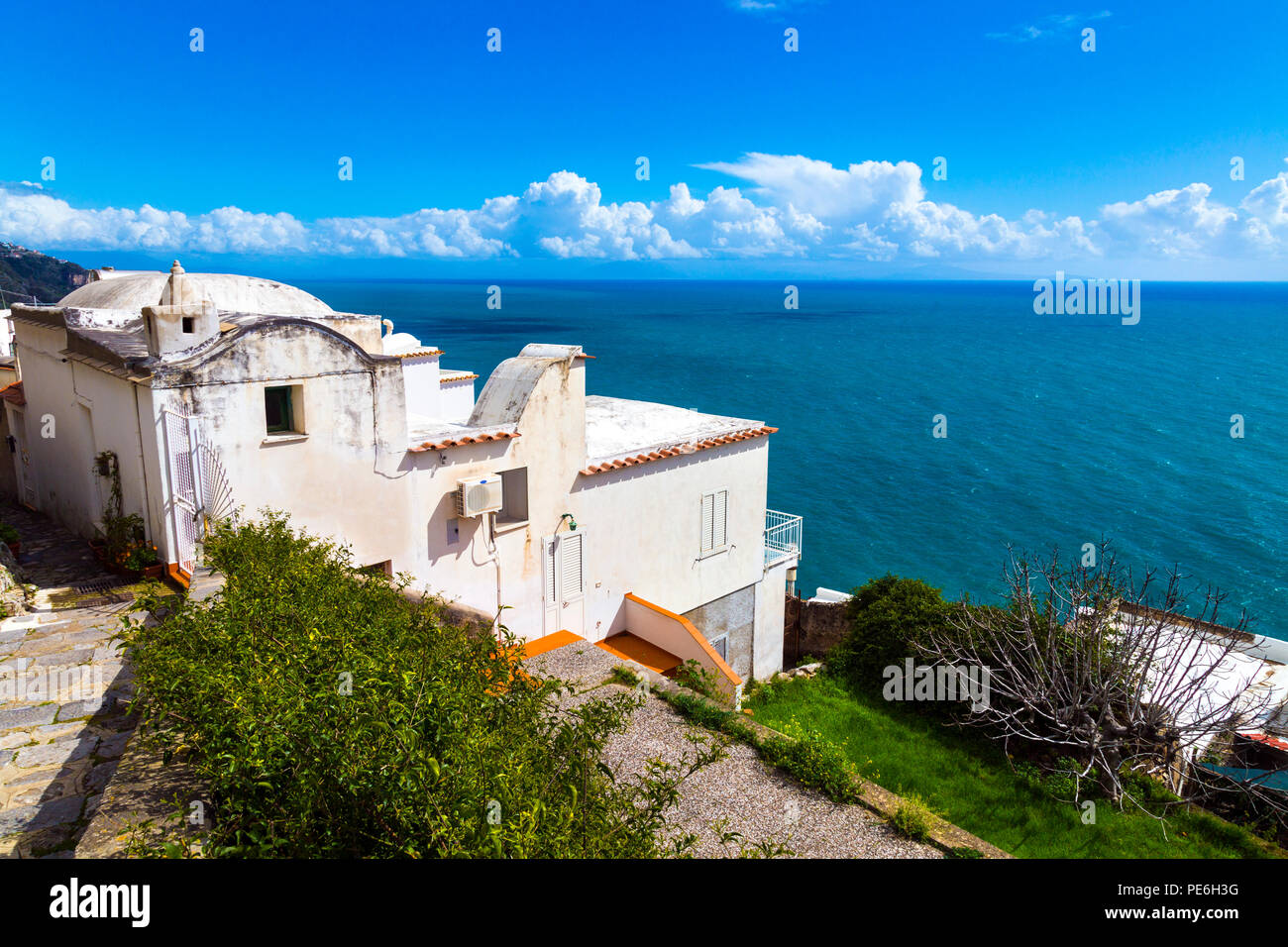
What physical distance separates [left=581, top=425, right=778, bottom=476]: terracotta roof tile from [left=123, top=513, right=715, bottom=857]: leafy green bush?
8.73 m

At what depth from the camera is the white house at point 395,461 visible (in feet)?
38.1

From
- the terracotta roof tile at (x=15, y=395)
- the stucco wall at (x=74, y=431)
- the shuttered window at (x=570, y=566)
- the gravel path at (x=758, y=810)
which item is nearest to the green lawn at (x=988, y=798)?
the gravel path at (x=758, y=810)

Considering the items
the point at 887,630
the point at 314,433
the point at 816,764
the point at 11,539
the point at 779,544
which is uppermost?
the point at 314,433

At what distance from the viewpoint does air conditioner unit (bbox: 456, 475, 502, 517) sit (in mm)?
14086

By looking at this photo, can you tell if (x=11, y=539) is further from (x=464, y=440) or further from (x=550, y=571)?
(x=550, y=571)

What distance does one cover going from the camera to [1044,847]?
11969 millimetres

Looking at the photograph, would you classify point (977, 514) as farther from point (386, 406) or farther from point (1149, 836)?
point (386, 406)

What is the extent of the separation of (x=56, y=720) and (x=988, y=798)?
1284 cm

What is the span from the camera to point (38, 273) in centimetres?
7575

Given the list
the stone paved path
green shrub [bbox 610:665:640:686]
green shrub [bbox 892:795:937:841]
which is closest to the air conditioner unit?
green shrub [bbox 610:665:640:686]

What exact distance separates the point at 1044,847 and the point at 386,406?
11840 millimetres

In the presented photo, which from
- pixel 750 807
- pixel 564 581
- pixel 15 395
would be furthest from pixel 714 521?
pixel 15 395

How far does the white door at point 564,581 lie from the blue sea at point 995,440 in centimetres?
2522
